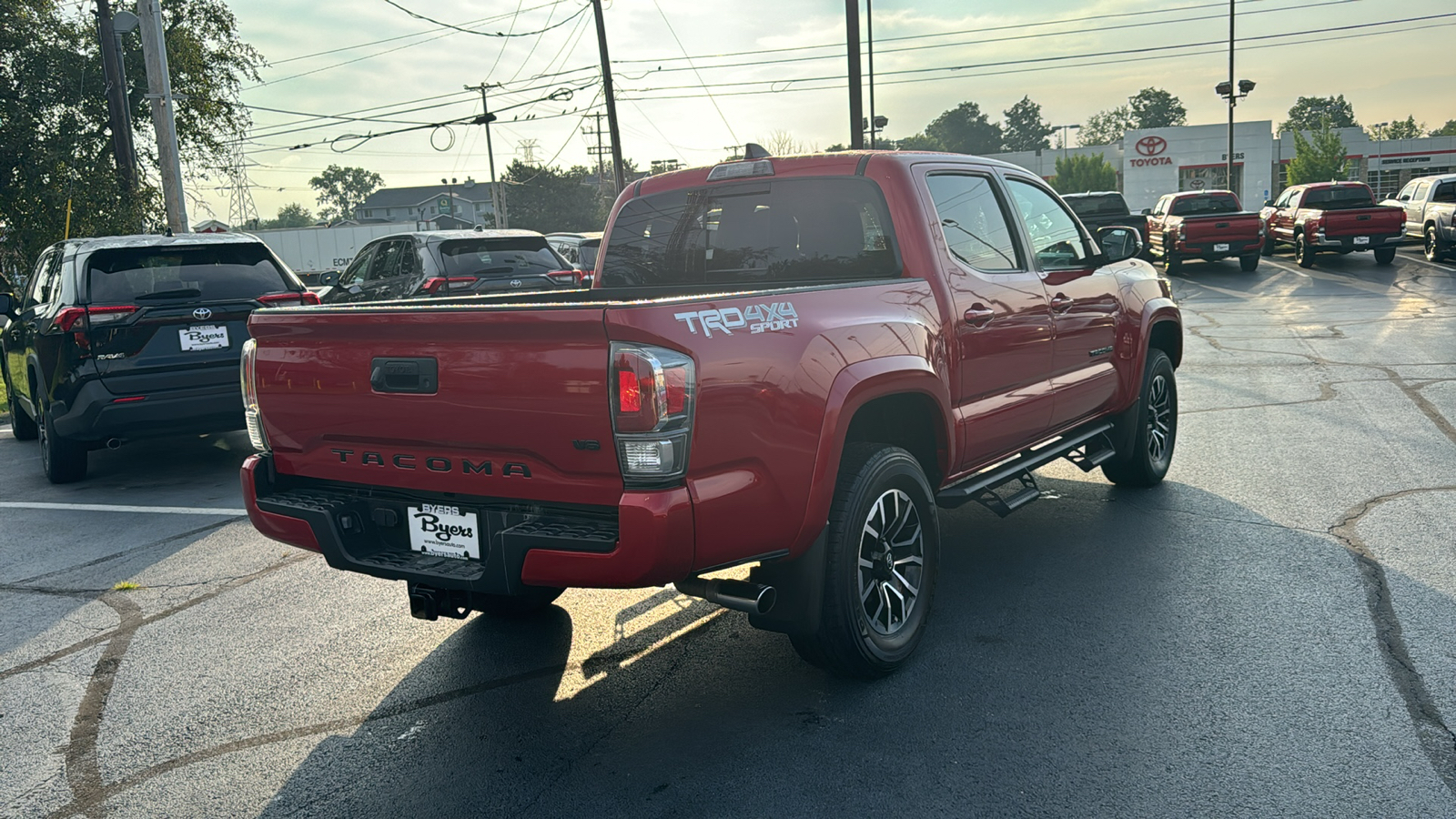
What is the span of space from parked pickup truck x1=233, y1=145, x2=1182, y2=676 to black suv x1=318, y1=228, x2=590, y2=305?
273 inches

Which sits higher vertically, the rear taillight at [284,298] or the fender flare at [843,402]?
the rear taillight at [284,298]

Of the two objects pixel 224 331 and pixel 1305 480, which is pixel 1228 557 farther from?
pixel 224 331

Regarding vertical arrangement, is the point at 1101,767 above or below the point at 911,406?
below

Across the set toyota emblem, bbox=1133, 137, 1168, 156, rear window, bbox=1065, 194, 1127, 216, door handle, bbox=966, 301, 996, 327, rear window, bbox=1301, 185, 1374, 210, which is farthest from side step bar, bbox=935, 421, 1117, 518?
toyota emblem, bbox=1133, 137, 1168, 156

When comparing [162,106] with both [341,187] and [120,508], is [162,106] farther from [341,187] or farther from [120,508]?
[341,187]

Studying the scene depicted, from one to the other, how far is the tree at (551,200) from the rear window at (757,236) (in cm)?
8318

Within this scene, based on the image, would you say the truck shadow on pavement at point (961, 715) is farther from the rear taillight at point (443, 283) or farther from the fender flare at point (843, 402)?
the rear taillight at point (443, 283)

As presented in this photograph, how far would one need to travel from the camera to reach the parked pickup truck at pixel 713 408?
316 cm

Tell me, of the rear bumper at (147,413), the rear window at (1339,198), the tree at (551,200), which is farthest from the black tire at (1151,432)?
the tree at (551,200)

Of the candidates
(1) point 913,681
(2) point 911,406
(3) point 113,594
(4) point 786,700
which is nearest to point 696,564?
(4) point 786,700

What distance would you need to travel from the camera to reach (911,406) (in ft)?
14.3

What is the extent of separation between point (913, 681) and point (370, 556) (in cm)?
197

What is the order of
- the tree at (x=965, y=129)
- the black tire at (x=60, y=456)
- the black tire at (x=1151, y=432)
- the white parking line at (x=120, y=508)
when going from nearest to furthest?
the black tire at (x=1151, y=432) → the white parking line at (x=120, y=508) → the black tire at (x=60, y=456) → the tree at (x=965, y=129)

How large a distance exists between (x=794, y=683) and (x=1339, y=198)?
83.9 feet
